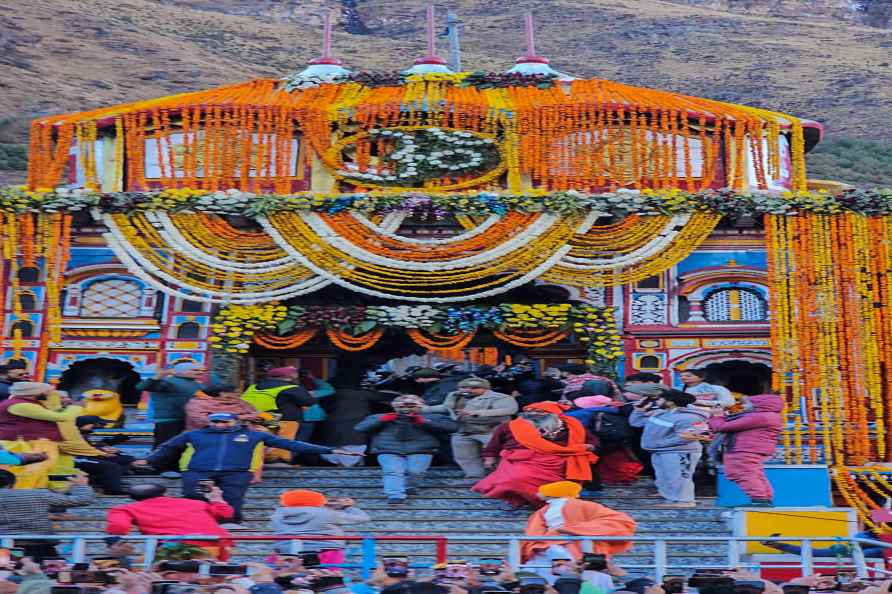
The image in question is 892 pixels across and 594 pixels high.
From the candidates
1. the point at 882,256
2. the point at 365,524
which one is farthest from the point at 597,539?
the point at 882,256

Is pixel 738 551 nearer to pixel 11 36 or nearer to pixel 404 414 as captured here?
pixel 404 414

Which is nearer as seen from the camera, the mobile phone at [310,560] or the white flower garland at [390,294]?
the mobile phone at [310,560]

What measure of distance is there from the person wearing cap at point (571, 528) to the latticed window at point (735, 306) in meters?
6.73

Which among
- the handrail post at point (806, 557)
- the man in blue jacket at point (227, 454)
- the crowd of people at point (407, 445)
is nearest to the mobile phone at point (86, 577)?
the crowd of people at point (407, 445)

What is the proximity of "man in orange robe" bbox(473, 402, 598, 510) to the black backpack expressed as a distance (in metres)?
0.20

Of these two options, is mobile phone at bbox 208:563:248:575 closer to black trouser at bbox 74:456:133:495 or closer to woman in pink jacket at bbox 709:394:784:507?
black trouser at bbox 74:456:133:495

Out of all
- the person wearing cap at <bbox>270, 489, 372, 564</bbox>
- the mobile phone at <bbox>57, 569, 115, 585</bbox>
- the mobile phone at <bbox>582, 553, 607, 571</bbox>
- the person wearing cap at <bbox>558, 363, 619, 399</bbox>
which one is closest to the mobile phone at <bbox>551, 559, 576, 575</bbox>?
the mobile phone at <bbox>582, 553, 607, 571</bbox>

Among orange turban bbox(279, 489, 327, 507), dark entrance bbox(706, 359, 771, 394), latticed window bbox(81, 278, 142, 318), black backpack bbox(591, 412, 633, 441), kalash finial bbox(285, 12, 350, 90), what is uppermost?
kalash finial bbox(285, 12, 350, 90)

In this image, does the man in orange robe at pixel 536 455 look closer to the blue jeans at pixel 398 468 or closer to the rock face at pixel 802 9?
the blue jeans at pixel 398 468

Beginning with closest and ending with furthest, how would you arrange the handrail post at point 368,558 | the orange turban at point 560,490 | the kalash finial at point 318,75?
the handrail post at point 368,558 < the orange turban at point 560,490 < the kalash finial at point 318,75

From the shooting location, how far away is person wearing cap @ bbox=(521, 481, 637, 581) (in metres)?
15.0

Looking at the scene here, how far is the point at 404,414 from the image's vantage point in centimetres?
1816

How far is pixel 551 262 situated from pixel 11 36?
1582 inches

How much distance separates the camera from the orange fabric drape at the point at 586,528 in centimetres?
1506
